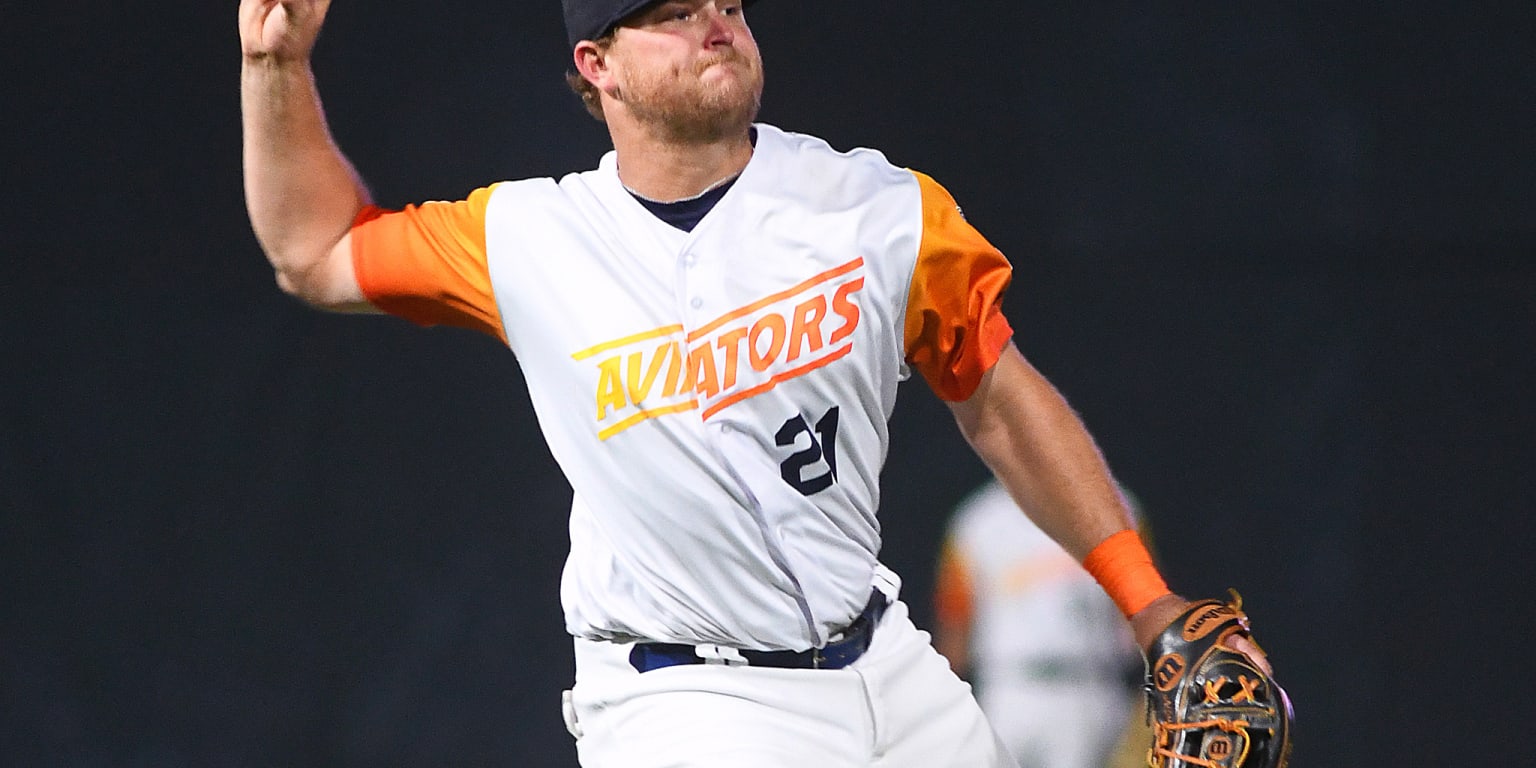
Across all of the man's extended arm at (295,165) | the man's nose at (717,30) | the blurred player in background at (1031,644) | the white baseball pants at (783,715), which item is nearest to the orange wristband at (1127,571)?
the white baseball pants at (783,715)

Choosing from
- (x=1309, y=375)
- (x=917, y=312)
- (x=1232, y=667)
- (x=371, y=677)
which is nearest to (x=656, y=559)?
(x=917, y=312)

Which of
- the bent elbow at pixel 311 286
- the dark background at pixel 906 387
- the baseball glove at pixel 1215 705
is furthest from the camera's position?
the dark background at pixel 906 387

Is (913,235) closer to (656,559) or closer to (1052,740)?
(656,559)

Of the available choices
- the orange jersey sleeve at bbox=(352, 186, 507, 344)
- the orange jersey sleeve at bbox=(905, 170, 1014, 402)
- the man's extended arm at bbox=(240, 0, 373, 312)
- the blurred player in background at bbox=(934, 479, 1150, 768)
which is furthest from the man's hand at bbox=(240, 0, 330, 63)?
the blurred player in background at bbox=(934, 479, 1150, 768)

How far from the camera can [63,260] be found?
344cm

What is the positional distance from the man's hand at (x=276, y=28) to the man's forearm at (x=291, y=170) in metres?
0.01

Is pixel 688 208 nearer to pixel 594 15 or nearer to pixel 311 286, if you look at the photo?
pixel 594 15

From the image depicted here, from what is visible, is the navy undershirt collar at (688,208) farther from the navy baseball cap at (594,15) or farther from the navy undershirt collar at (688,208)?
the navy baseball cap at (594,15)

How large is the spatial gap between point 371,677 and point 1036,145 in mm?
1670

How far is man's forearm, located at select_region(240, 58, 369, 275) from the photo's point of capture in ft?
6.64

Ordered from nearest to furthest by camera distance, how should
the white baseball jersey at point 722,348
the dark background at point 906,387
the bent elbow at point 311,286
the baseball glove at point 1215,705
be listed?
the baseball glove at point 1215,705 → the white baseball jersey at point 722,348 → the bent elbow at point 311,286 → the dark background at point 906,387

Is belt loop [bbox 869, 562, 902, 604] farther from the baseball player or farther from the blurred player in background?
the blurred player in background

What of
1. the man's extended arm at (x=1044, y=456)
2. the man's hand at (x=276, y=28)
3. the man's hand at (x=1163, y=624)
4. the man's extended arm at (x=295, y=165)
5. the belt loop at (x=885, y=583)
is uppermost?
the man's hand at (x=276, y=28)

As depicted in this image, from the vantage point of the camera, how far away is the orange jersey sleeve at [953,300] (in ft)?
6.84
